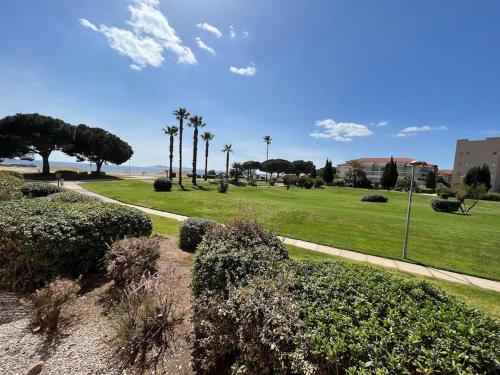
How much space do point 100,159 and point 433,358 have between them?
60.2 meters

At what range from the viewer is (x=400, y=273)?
23.7 feet

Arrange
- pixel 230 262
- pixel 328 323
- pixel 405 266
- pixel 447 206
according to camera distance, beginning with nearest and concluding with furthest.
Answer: pixel 328 323, pixel 230 262, pixel 405 266, pixel 447 206

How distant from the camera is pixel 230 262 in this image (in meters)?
3.68

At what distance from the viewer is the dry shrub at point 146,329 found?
294 cm

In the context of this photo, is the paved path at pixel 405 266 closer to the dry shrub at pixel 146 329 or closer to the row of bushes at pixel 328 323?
the row of bushes at pixel 328 323

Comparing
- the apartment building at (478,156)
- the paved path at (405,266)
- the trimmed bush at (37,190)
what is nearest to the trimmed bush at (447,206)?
the paved path at (405,266)

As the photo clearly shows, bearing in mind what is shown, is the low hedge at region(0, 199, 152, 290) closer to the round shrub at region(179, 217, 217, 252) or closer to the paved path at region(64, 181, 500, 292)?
the round shrub at region(179, 217, 217, 252)

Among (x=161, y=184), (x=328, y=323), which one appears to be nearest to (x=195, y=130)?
(x=161, y=184)

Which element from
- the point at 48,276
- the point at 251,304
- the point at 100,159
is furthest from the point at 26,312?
the point at 100,159

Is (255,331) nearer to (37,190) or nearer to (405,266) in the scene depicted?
(405,266)

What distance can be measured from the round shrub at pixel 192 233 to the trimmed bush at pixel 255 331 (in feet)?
14.1

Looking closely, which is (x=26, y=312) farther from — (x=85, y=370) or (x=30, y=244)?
(x=85, y=370)

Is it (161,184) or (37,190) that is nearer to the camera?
(37,190)

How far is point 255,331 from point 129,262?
306cm
